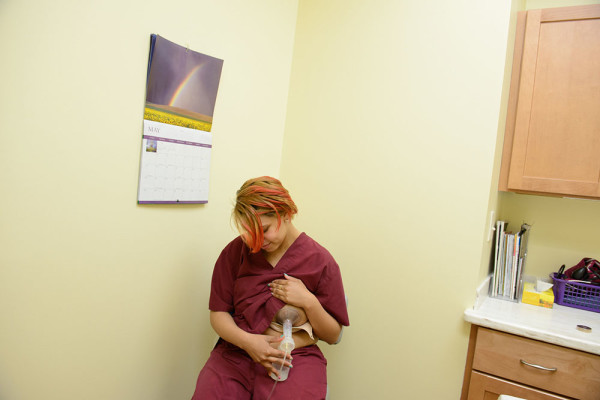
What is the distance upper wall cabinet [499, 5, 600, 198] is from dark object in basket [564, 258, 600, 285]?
1.45 feet

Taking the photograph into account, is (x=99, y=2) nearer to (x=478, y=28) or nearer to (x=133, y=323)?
(x=133, y=323)

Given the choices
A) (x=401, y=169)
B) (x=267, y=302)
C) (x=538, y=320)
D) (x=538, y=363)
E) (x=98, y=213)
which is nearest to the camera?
(x=98, y=213)

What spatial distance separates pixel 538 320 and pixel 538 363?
180 millimetres

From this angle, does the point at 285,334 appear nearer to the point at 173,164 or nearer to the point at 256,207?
the point at 256,207

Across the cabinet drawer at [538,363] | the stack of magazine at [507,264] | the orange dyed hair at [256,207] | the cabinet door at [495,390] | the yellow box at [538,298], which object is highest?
the orange dyed hair at [256,207]

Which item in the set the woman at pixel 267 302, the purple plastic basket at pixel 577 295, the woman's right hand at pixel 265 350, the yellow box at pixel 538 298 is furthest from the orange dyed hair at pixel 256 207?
the purple plastic basket at pixel 577 295

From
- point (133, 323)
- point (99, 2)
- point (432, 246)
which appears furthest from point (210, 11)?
point (432, 246)

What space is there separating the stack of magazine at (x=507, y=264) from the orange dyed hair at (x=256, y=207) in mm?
1135

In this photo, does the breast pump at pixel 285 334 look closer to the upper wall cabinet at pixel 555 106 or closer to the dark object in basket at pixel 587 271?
the upper wall cabinet at pixel 555 106

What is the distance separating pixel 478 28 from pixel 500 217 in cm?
96

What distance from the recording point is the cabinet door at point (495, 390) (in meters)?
1.39

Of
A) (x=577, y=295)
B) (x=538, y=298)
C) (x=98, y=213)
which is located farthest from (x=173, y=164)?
(x=577, y=295)

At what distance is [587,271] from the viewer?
1761 millimetres

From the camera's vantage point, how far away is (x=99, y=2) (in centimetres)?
111
